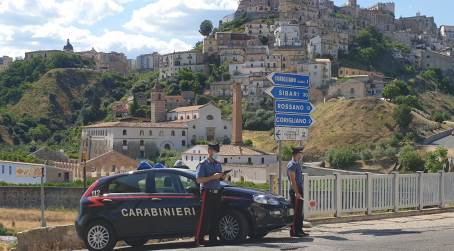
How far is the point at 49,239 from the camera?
1345 centimetres

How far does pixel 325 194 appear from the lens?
1573 centimetres

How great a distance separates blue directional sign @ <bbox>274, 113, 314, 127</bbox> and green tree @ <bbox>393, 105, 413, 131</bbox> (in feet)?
278

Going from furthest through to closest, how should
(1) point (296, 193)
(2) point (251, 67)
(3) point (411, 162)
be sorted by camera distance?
(2) point (251, 67) < (3) point (411, 162) < (1) point (296, 193)

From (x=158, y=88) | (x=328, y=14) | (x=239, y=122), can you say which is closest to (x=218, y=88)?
(x=158, y=88)

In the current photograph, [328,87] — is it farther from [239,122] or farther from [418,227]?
[418,227]

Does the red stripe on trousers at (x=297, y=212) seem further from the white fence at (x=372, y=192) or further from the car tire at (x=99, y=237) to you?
the car tire at (x=99, y=237)

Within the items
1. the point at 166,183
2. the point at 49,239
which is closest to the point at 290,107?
the point at 166,183

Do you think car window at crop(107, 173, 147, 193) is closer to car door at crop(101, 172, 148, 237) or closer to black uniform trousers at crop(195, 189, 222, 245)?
car door at crop(101, 172, 148, 237)

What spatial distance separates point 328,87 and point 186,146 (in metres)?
40.4

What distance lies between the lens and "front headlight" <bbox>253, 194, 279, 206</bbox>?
1255 centimetres

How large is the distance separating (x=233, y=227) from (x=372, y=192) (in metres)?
5.63

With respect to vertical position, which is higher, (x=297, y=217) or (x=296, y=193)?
(x=296, y=193)

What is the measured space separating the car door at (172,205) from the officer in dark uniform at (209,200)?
264mm

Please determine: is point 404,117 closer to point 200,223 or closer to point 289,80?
point 289,80
